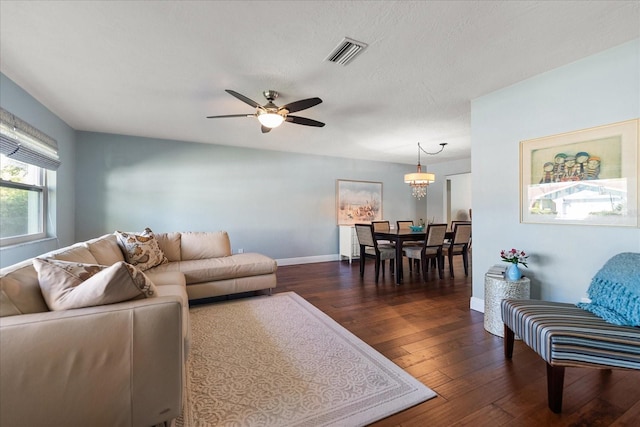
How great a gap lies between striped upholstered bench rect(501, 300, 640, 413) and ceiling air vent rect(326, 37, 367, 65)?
7.14ft

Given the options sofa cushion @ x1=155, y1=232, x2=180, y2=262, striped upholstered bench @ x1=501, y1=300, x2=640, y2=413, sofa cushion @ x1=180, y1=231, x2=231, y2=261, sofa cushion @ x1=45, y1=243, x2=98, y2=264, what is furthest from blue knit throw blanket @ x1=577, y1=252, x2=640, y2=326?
sofa cushion @ x1=155, y1=232, x2=180, y2=262

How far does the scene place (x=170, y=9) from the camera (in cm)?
165

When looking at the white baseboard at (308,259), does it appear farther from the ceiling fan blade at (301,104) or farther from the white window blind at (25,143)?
the white window blind at (25,143)

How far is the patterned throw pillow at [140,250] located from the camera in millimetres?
2934

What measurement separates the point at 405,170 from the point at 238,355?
6.07 metres

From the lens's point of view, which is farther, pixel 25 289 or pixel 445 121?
pixel 445 121

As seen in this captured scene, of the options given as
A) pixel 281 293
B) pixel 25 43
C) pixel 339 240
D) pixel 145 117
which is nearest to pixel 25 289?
pixel 25 43

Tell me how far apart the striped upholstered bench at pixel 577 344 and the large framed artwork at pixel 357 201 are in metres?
4.59

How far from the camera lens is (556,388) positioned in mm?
1482

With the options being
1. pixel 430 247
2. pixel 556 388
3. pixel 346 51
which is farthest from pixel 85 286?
pixel 430 247

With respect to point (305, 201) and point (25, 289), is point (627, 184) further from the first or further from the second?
point (305, 201)

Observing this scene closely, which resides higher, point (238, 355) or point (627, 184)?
point (627, 184)

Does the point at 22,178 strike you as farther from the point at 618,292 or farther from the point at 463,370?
the point at 618,292

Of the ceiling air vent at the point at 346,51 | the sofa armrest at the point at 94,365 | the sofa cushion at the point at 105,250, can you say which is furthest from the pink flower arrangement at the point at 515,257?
the sofa cushion at the point at 105,250
